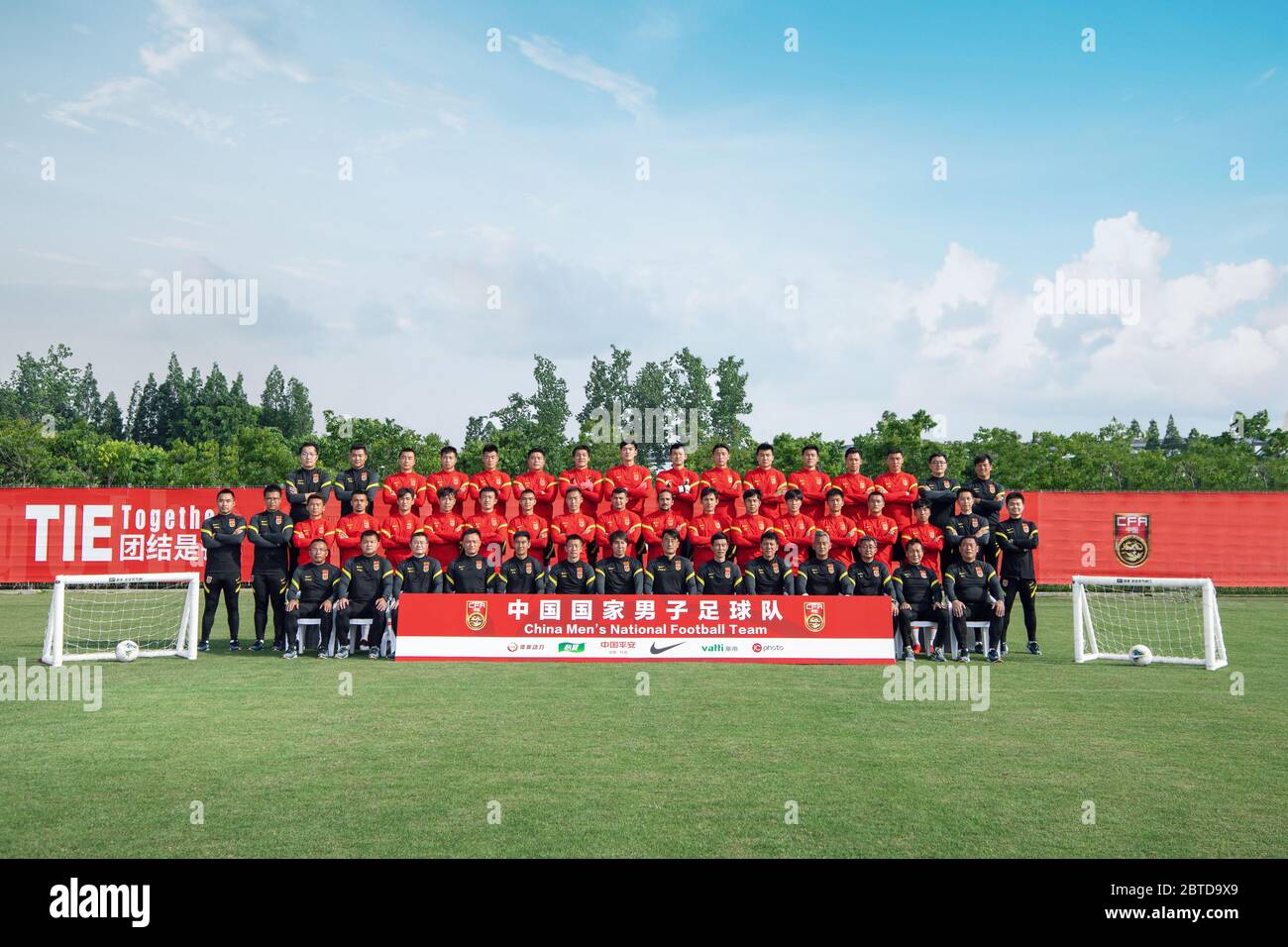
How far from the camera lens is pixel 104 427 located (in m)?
76.2

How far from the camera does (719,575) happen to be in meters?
11.3

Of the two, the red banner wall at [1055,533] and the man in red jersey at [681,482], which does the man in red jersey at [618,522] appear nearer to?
the man in red jersey at [681,482]

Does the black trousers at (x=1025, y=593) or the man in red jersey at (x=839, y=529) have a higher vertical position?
the man in red jersey at (x=839, y=529)

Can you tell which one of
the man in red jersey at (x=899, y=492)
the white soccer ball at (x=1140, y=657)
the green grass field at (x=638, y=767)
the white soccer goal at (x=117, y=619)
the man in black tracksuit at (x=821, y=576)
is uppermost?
the man in red jersey at (x=899, y=492)

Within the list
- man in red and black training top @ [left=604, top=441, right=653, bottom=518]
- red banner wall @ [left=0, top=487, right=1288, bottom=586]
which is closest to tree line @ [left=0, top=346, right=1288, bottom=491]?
red banner wall @ [left=0, top=487, right=1288, bottom=586]

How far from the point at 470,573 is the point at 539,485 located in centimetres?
178

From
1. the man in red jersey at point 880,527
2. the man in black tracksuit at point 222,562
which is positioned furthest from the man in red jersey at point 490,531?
the man in red jersey at point 880,527

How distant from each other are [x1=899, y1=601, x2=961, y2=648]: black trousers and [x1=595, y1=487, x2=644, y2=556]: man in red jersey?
10.8 ft

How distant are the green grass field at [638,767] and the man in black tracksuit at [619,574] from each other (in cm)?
186

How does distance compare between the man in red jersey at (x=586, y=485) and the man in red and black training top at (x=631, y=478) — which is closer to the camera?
the man in red jersey at (x=586, y=485)

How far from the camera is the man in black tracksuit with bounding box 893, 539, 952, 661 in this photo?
1105cm

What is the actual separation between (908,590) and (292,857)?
27.2 ft

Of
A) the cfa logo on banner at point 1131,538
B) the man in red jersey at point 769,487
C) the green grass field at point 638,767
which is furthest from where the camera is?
the cfa logo on banner at point 1131,538

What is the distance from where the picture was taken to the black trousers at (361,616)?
1127 cm
